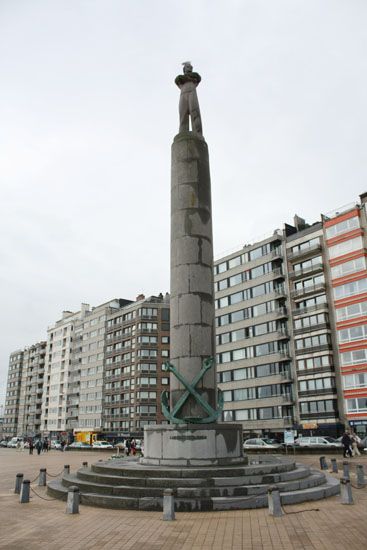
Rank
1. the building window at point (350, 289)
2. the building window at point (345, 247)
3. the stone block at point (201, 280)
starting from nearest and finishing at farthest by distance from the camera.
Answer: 1. the stone block at point (201, 280)
2. the building window at point (350, 289)
3. the building window at point (345, 247)

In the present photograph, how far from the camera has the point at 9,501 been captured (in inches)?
594

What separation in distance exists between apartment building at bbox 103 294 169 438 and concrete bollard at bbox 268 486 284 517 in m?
76.8

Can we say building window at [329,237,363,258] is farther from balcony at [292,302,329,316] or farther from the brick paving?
the brick paving

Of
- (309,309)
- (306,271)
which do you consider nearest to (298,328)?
(309,309)

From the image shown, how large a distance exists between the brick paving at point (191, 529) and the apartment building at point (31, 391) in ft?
384

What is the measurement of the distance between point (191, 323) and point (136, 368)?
74.8 meters

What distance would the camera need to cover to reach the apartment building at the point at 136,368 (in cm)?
8775

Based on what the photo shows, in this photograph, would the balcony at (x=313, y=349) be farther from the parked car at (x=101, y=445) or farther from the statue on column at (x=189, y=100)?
the statue on column at (x=189, y=100)

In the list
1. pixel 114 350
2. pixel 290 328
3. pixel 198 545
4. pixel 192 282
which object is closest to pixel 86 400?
pixel 114 350

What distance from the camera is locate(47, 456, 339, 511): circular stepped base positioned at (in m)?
12.8

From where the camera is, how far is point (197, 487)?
13.3 m

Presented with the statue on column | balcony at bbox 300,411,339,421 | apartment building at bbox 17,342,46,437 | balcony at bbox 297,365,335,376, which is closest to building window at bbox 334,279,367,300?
balcony at bbox 297,365,335,376

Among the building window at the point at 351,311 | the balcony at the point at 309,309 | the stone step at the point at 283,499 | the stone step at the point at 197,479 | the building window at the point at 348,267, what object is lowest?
the stone step at the point at 283,499

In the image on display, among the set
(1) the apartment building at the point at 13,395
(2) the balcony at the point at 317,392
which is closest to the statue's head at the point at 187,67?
(2) the balcony at the point at 317,392
